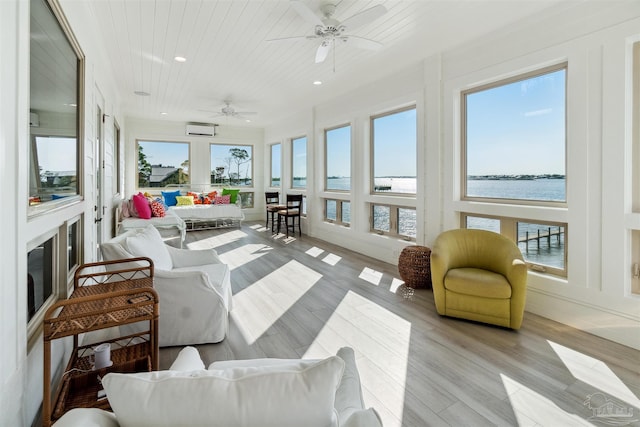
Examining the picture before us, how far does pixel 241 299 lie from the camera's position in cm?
346

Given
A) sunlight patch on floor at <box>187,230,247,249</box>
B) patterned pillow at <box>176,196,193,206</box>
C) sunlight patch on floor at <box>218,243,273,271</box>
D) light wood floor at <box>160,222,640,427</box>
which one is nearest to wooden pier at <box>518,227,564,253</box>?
light wood floor at <box>160,222,640,427</box>

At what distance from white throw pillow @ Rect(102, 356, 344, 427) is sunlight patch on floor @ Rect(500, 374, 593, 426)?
1.61 m

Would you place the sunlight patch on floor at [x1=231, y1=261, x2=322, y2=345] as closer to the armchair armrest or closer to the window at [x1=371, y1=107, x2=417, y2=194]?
the armchair armrest

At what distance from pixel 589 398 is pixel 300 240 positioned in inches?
208

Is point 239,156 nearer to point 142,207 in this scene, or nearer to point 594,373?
point 142,207

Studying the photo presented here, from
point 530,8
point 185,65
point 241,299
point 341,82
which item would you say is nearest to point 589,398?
point 241,299

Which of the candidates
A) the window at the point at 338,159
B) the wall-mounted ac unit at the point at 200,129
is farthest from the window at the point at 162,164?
the window at the point at 338,159

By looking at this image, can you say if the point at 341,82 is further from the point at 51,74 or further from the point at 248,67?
the point at 51,74

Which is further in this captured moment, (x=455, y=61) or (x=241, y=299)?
(x=455, y=61)

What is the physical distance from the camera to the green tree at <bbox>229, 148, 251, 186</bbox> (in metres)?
9.70

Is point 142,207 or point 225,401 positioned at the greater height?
point 142,207

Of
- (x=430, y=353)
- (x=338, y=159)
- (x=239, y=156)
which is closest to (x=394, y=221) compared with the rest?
(x=338, y=159)

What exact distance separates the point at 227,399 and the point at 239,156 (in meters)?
9.62

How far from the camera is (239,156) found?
9766 mm
